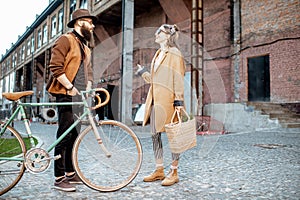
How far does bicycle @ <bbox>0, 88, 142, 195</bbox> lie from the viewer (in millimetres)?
2504

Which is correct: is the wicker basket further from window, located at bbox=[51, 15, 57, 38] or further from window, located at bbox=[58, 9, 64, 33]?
window, located at bbox=[51, 15, 57, 38]

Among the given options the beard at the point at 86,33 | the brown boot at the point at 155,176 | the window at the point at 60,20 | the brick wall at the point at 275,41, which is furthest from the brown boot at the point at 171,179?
the window at the point at 60,20

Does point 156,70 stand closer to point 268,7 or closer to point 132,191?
point 132,191

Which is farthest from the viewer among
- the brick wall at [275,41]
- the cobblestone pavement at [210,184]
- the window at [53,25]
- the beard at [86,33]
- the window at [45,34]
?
the window at [45,34]

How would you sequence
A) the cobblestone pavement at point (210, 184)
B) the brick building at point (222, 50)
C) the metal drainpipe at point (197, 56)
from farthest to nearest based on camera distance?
the brick building at point (222, 50), the metal drainpipe at point (197, 56), the cobblestone pavement at point (210, 184)

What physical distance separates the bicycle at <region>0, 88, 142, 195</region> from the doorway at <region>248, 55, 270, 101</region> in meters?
11.1

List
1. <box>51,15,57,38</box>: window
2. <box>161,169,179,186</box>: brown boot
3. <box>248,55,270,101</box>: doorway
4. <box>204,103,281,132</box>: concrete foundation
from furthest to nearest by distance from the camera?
1. <box>51,15,57,38</box>: window
2. <box>248,55,270,101</box>: doorway
3. <box>204,103,281,132</box>: concrete foundation
4. <box>161,169,179,186</box>: brown boot

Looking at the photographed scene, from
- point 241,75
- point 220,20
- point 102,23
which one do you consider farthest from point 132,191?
point 102,23

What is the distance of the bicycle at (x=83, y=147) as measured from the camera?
250cm

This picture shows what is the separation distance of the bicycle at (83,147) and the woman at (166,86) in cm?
36

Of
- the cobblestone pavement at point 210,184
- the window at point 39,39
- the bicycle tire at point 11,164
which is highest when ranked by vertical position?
the window at point 39,39

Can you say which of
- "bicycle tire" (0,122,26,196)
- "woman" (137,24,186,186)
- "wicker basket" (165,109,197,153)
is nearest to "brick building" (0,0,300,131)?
"woman" (137,24,186,186)

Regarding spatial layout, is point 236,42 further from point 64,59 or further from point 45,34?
point 45,34

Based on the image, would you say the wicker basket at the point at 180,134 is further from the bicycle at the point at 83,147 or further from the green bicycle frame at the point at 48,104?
the green bicycle frame at the point at 48,104
